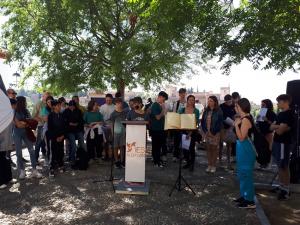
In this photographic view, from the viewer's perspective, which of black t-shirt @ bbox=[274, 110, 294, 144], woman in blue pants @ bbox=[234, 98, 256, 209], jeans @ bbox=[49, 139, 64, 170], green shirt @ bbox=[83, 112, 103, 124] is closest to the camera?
woman in blue pants @ bbox=[234, 98, 256, 209]

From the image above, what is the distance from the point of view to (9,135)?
23.9 feet

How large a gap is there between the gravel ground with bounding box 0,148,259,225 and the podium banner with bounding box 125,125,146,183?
434 millimetres

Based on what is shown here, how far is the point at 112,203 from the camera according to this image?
6270mm

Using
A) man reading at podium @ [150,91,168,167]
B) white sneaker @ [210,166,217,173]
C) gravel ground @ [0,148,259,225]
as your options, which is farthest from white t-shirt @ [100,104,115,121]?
white sneaker @ [210,166,217,173]

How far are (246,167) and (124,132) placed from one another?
4.15 meters

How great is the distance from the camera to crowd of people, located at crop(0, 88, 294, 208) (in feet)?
20.5

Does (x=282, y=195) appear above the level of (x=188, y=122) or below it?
below

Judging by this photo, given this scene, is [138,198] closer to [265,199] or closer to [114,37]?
[265,199]

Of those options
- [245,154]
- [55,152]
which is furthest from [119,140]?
[245,154]

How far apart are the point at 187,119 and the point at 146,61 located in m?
7.91

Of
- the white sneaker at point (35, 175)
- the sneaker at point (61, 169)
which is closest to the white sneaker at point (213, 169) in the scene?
the sneaker at point (61, 169)

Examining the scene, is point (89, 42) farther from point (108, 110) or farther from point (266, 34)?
point (266, 34)

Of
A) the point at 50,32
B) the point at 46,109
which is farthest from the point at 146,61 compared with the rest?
the point at 46,109

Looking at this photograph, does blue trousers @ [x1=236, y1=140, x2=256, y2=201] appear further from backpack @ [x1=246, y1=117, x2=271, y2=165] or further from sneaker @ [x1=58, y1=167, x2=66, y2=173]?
sneaker @ [x1=58, y1=167, x2=66, y2=173]
